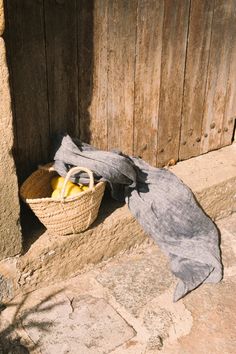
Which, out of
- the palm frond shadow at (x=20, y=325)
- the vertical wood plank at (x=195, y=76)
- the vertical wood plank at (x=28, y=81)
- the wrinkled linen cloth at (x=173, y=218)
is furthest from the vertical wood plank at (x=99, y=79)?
the palm frond shadow at (x=20, y=325)

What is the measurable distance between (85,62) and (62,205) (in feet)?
2.74

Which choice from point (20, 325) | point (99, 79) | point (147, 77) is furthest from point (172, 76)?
point (20, 325)

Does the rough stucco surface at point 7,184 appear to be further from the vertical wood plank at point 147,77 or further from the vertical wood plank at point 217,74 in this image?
the vertical wood plank at point 217,74

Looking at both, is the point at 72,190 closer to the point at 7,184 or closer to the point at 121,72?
the point at 7,184

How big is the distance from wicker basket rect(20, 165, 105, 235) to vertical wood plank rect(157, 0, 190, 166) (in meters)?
0.81

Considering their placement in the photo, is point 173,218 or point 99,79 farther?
point 173,218

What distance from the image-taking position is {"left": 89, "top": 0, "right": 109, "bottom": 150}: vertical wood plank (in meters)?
2.72

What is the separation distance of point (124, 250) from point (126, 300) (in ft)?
1.41

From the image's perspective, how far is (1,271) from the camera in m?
2.58

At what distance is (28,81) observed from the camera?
262cm

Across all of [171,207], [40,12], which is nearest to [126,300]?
[171,207]

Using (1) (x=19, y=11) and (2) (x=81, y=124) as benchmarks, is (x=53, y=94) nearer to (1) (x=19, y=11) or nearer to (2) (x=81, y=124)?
(2) (x=81, y=124)

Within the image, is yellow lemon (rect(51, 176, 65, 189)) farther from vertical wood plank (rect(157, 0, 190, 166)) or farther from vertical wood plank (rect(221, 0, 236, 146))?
vertical wood plank (rect(221, 0, 236, 146))

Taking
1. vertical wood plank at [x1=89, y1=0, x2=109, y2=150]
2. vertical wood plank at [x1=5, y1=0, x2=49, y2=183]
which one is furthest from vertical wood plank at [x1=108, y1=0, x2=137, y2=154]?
→ vertical wood plank at [x1=5, y1=0, x2=49, y2=183]
